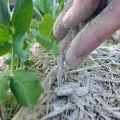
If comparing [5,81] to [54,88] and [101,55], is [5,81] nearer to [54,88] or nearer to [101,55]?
[54,88]

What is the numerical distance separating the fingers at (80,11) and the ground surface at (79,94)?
4.3 inches

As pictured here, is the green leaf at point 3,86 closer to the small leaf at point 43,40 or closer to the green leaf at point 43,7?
the small leaf at point 43,40

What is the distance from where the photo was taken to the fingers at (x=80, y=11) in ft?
1.86

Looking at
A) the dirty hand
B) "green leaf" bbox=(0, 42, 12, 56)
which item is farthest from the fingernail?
"green leaf" bbox=(0, 42, 12, 56)

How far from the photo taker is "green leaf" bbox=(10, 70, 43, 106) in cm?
57

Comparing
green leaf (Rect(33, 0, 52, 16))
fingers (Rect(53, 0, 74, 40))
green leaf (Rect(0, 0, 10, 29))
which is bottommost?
fingers (Rect(53, 0, 74, 40))

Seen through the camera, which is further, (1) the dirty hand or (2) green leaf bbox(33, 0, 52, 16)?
(2) green leaf bbox(33, 0, 52, 16)

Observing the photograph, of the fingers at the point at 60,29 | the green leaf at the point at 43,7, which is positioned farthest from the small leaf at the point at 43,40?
the green leaf at the point at 43,7

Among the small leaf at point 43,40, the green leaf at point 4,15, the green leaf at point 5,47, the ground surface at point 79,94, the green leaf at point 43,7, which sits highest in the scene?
the green leaf at point 43,7

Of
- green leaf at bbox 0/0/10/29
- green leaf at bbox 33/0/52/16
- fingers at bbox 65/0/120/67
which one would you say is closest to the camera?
fingers at bbox 65/0/120/67

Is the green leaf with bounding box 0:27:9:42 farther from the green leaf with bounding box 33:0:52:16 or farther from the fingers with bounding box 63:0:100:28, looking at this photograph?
the green leaf with bounding box 33:0:52:16

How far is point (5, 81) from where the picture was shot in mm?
585

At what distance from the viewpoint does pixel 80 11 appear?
571 mm

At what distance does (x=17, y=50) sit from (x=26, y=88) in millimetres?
76
